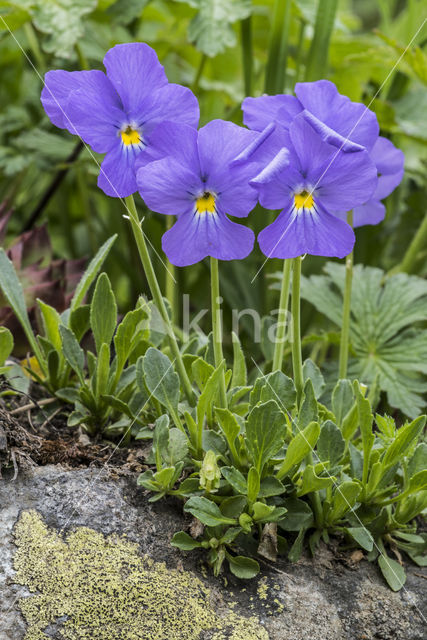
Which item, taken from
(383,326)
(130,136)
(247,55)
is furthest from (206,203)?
(247,55)

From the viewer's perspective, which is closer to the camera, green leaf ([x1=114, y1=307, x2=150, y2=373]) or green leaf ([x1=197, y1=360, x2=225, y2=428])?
green leaf ([x1=197, y1=360, x2=225, y2=428])

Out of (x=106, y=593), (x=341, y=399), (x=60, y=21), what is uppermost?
(x=60, y=21)

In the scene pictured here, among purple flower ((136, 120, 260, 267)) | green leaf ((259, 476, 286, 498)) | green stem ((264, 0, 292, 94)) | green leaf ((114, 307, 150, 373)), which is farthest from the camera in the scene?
green stem ((264, 0, 292, 94))

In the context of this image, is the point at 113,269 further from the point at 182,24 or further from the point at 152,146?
the point at 152,146

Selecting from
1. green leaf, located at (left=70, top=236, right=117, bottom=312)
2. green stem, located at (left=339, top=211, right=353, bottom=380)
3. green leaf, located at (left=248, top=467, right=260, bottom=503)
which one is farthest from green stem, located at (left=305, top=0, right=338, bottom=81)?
green leaf, located at (left=248, top=467, right=260, bottom=503)

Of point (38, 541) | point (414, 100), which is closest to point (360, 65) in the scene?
point (414, 100)

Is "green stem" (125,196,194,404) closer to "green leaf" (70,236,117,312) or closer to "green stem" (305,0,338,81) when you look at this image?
"green leaf" (70,236,117,312)

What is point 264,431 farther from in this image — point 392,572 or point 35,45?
point 35,45
